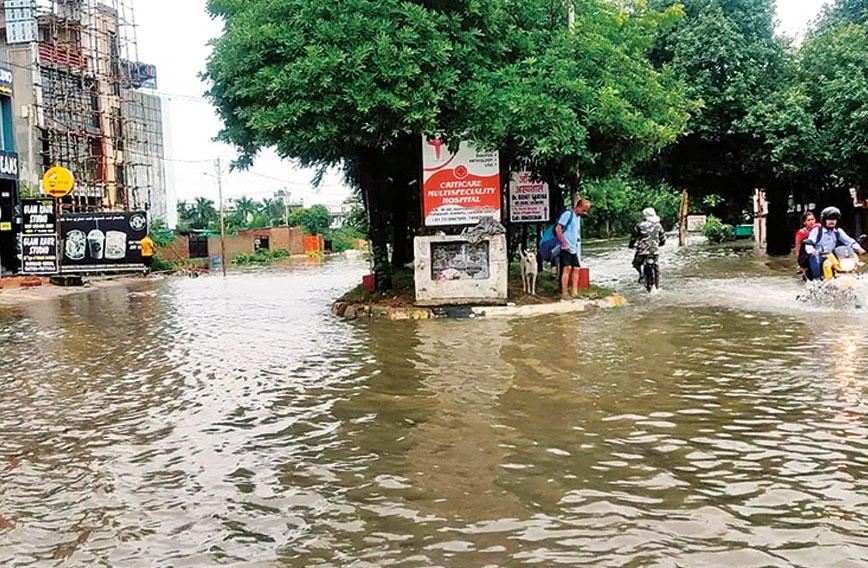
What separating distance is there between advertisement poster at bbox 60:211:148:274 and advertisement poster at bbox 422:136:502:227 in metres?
18.5

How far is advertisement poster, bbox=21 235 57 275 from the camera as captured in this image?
26.2 m

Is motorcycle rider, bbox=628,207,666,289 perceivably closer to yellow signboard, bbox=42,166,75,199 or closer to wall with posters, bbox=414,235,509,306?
wall with posters, bbox=414,235,509,306

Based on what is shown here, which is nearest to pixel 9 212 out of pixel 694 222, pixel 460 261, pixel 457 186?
pixel 457 186

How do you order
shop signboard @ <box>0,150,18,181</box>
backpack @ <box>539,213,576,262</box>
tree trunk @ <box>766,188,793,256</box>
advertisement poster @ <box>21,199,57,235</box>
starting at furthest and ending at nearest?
tree trunk @ <box>766,188,793,256</box>, shop signboard @ <box>0,150,18,181</box>, advertisement poster @ <box>21,199,57,235</box>, backpack @ <box>539,213,576,262</box>

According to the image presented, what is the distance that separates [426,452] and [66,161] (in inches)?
1700

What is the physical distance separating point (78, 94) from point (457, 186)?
3917 centimetres

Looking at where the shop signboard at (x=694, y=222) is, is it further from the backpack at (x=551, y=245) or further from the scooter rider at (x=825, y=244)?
the scooter rider at (x=825, y=244)

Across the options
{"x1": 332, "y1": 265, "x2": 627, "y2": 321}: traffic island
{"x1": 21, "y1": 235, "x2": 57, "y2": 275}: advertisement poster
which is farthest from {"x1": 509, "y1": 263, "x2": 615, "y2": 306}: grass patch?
{"x1": 21, "y1": 235, "x2": 57, "y2": 275}: advertisement poster

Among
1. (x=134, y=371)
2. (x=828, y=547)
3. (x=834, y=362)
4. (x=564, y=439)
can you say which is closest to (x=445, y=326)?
(x=134, y=371)

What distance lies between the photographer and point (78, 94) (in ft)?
155

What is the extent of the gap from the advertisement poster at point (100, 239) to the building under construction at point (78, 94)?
36.1 feet

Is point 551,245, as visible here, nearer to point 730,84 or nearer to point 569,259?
point 569,259

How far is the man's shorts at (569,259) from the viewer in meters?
15.0

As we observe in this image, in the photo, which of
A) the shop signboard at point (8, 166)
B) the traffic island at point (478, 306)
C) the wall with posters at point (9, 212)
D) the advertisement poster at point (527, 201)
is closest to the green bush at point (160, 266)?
the wall with posters at point (9, 212)
